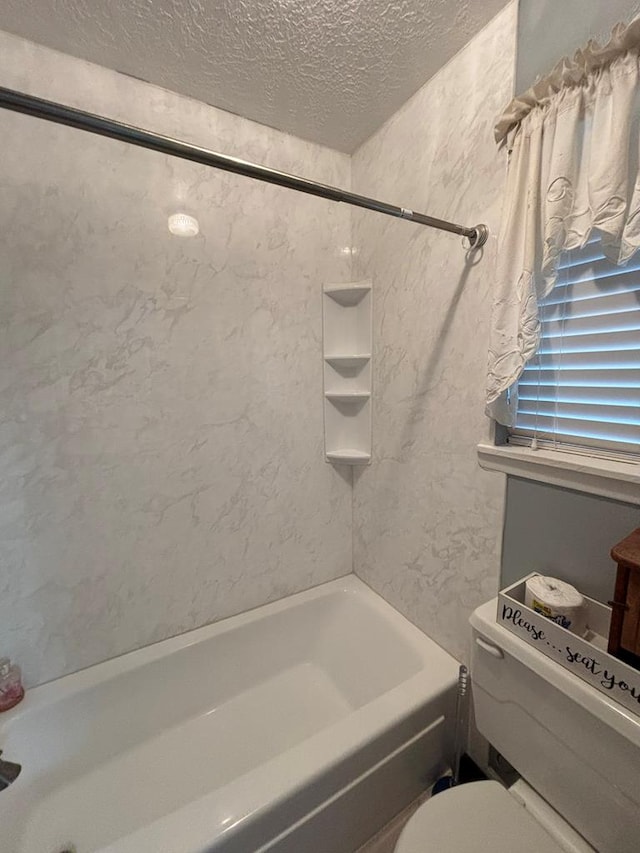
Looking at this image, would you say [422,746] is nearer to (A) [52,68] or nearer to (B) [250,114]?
(B) [250,114]

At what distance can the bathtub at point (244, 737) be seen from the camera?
33.8 inches

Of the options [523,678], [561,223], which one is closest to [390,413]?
[561,223]

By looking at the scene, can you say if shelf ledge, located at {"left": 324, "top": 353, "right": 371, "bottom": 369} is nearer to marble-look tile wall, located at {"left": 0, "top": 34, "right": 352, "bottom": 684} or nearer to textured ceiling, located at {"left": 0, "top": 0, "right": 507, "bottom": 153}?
marble-look tile wall, located at {"left": 0, "top": 34, "right": 352, "bottom": 684}

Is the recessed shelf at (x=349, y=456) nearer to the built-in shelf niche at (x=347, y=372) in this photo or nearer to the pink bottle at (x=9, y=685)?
the built-in shelf niche at (x=347, y=372)

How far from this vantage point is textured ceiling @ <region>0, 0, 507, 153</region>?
36.1 inches

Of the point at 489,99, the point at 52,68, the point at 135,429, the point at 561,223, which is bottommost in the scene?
the point at 135,429

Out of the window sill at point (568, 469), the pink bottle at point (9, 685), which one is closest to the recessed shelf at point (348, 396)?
the window sill at point (568, 469)

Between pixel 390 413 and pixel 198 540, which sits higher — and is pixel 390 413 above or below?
above

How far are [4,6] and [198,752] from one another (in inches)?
91.4

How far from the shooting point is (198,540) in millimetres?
1394

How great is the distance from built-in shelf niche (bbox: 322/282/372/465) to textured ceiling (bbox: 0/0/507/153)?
2.10 ft

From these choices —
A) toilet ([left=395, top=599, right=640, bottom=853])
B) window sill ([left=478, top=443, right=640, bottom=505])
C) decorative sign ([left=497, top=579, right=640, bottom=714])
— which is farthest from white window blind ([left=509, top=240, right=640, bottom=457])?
toilet ([left=395, top=599, right=640, bottom=853])

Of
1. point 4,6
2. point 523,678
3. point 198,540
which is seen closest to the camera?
point 523,678

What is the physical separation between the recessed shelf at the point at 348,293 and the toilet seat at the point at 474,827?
162cm
